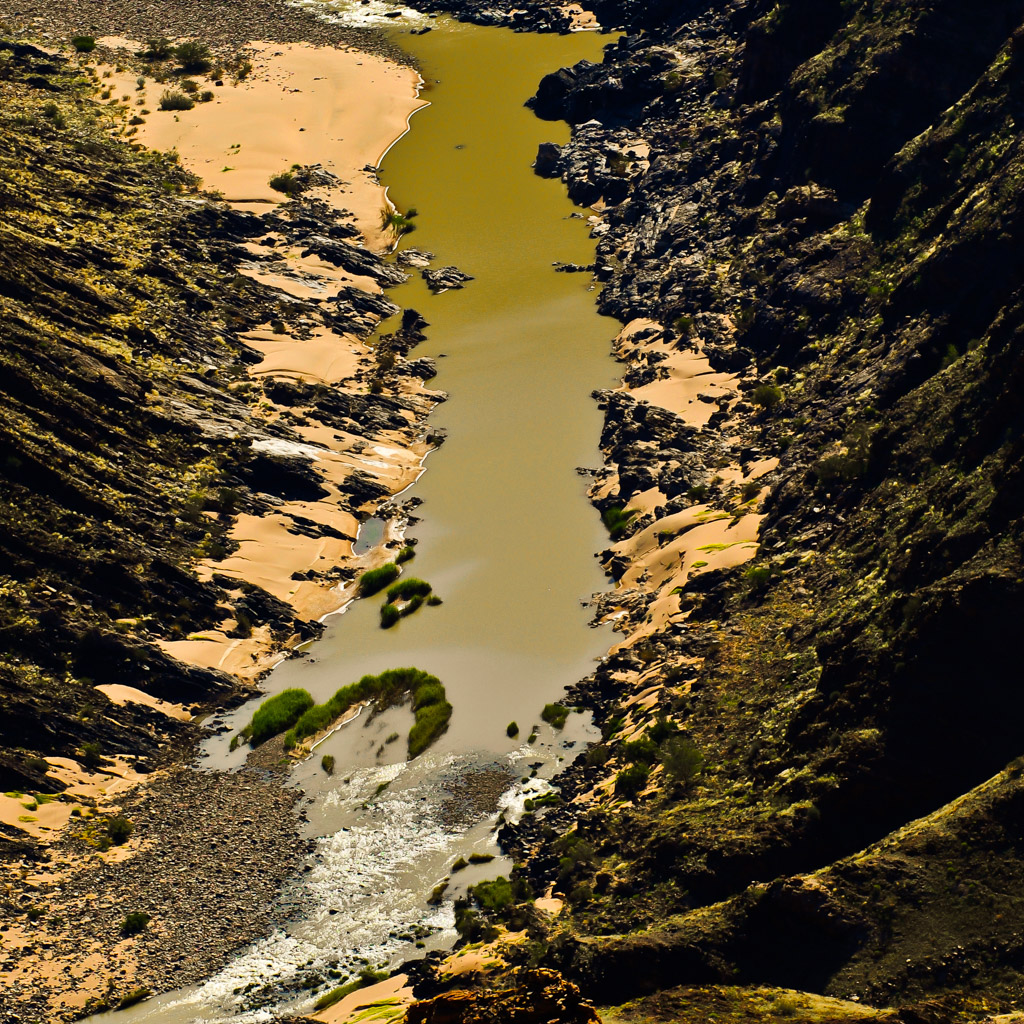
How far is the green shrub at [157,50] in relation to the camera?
112m

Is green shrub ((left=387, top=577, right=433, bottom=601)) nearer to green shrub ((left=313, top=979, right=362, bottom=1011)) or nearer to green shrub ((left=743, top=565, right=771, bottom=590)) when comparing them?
green shrub ((left=743, top=565, right=771, bottom=590))

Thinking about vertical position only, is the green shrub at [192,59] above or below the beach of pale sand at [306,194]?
above

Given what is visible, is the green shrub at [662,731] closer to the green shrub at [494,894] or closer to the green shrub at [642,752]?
the green shrub at [642,752]

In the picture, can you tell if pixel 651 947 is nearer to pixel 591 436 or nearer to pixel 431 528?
pixel 431 528

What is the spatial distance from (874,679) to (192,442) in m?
42.4

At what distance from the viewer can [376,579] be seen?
65.7m

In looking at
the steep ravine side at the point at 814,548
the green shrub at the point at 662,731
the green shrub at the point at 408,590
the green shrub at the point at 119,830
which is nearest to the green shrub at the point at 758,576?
the steep ravine side at the point at 814,548

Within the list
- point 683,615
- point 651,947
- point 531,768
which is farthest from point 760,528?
point 651,947

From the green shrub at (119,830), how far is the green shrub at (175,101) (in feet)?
228

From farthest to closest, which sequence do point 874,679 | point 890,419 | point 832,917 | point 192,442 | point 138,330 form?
point 138,330, point 192,442, point 890,419, point 874,679, point 832,917

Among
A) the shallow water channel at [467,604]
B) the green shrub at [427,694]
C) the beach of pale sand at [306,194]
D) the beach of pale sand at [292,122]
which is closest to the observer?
→ the shallow water channel at [467,604]

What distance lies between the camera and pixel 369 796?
173ft

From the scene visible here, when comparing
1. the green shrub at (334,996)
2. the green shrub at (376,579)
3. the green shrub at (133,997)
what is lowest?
the green shrub at (334,996)

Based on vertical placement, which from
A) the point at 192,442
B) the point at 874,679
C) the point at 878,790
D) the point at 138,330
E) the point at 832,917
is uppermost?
the point at 138,330
